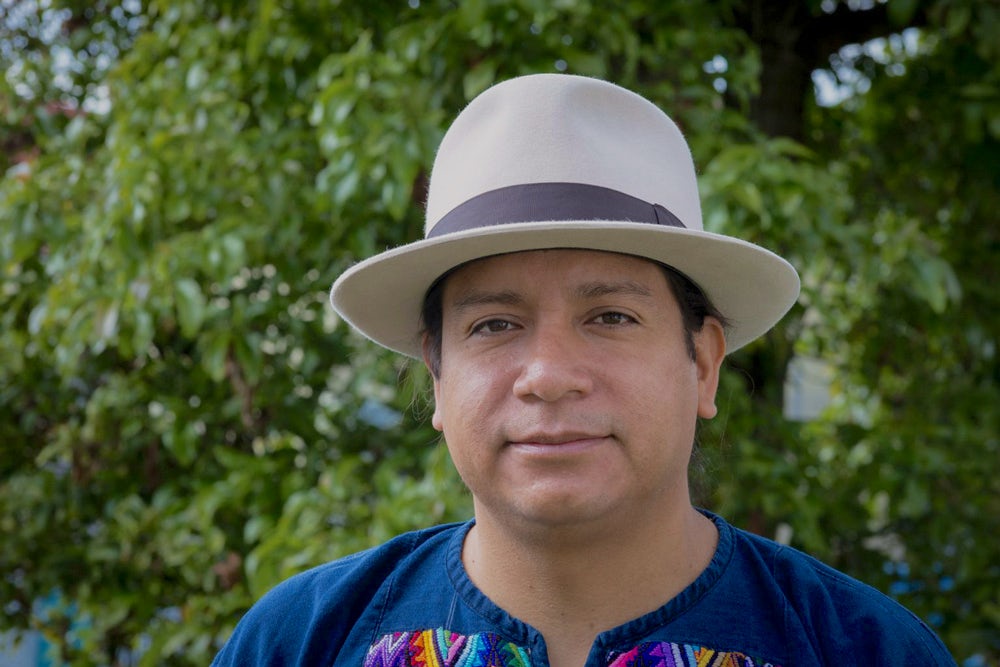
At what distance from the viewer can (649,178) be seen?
56.8 inches

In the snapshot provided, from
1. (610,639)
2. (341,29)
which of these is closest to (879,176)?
(341,29)

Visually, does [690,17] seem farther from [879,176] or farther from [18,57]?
[18,57]

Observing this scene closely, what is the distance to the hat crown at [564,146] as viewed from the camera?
1415 millimetres

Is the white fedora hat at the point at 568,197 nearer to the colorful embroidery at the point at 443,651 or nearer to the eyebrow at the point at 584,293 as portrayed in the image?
the eyebrow at the point at 584,293

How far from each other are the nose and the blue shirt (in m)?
0.30

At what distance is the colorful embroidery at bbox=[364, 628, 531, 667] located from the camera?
55.4 inches

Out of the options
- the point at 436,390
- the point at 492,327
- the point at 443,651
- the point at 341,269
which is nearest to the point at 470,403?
the point at 492,327

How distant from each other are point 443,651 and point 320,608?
7.7 inches

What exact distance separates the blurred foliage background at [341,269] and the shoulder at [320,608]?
70 cm

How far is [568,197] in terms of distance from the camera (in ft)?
4.55

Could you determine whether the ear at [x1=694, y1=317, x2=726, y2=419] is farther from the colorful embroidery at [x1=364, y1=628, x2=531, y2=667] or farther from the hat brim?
the colorful embroidery at [x1=364, y1=628, x2=531, y2=667]

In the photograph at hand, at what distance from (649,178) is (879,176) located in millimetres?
2445

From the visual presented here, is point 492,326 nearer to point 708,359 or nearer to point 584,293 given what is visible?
point 584,293

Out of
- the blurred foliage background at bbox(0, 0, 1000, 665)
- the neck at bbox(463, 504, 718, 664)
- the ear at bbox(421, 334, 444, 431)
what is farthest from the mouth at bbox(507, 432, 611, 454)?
the blurred foliage background at bbox(0, 0, 1000, 665)
